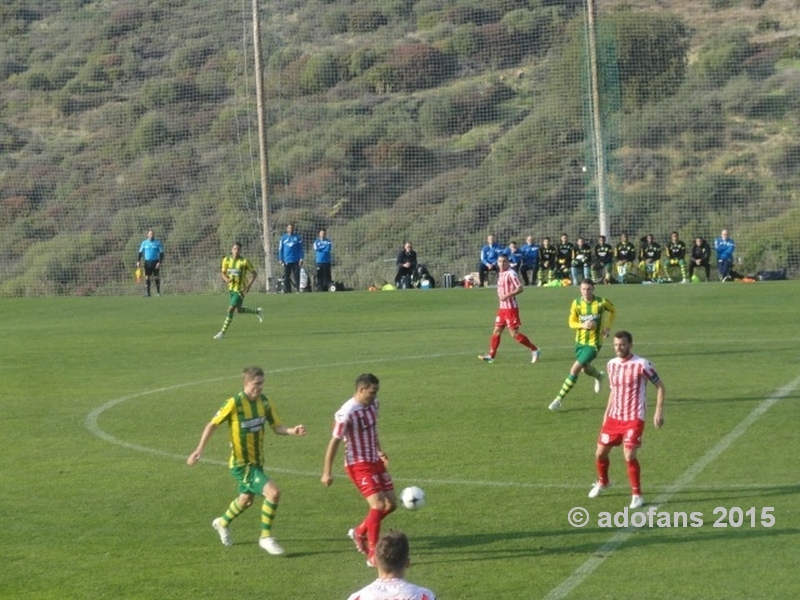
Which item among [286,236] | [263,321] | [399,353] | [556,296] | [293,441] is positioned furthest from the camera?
[286,236]

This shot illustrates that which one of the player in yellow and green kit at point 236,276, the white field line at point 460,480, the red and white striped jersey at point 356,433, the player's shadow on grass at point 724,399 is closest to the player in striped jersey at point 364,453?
the red and white striped jersey at point 356,433

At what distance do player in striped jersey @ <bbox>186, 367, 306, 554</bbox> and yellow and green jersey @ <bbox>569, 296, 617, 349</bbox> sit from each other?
8.10 m

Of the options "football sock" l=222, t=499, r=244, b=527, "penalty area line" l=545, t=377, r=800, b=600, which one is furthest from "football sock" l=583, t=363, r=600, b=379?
"football sock" l=222, t=499, r=244, b=527

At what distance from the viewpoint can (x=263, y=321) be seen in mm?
35812

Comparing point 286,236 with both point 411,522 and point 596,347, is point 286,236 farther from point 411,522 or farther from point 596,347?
point 411,522

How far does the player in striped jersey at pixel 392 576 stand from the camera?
290 inches

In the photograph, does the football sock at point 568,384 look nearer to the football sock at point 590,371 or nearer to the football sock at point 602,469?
the football sock at point 590,371

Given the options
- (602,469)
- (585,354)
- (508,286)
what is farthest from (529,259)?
(602,469)

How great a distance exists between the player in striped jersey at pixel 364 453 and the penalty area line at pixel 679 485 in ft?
5.83

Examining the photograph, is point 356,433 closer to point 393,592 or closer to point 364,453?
point 364,453

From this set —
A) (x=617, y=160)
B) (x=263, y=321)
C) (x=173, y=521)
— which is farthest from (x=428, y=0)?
(x=173, y=521)

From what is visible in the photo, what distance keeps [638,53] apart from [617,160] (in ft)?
17.9

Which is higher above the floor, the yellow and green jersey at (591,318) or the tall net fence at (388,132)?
the tall net fence at (388,132)

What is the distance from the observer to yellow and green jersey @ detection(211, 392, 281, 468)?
1332cm
